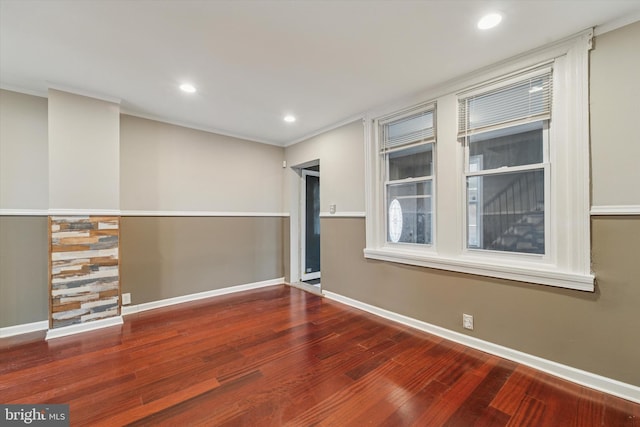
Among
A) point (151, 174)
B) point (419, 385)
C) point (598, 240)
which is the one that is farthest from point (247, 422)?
point (151, 174)

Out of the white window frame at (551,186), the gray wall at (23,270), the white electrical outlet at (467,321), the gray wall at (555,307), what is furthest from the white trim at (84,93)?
the white electrical outlet at (467,321)

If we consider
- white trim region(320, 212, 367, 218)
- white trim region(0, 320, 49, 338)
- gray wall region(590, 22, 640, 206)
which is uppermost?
gray wall region(590, 22, 640, 206)

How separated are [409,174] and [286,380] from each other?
2443mm

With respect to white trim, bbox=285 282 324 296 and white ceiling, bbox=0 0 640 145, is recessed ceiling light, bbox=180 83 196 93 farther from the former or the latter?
white trim, bbox=285 282 324 296

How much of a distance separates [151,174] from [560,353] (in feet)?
15.1

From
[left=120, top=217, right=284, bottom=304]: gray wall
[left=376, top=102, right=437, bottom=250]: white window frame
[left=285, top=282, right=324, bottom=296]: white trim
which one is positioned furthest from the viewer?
[left=285, top=282, right=324, bottom=296]: white trim

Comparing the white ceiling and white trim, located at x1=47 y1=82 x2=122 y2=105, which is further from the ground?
the white ceiling

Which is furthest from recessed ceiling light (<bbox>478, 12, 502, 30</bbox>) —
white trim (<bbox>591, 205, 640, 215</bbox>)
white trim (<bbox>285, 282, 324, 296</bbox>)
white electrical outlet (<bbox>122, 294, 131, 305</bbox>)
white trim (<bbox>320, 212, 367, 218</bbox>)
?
white electrical outlet (<bbox>122, 294, 131, 305</bbox>)

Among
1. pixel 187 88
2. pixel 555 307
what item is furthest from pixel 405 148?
pixel 187 88

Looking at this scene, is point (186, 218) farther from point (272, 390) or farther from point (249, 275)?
point (272, 390)

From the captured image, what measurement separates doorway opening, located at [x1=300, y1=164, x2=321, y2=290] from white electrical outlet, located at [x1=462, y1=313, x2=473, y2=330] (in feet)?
9.01

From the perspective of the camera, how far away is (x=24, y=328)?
2807 mm

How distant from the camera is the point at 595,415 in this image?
63.5 inches

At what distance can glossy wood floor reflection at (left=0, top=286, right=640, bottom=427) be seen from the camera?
1620 mm
